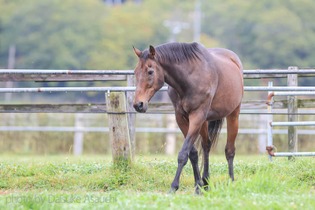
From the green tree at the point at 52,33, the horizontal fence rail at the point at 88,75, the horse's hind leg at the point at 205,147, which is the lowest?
the horse's hind leg at the point at 205,147

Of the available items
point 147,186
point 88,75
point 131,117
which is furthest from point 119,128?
point 88,75

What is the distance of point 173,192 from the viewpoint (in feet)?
30.6

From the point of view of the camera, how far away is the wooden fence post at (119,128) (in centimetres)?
1092

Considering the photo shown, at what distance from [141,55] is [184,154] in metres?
1.37

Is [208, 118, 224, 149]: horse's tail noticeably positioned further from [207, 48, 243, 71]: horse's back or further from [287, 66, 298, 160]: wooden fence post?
[287, 66, 298, 160]: wooden fence post

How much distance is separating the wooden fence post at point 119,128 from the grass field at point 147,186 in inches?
8.0

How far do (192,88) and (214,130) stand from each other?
50.9 inches

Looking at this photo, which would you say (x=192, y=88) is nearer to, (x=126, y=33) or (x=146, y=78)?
(x=146, y=78)

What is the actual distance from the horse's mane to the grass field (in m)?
1.70

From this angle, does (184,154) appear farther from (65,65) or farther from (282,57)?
(282,57)

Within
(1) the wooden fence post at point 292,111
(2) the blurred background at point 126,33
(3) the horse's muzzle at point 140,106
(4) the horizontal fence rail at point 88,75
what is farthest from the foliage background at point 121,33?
(3) the horse's muzzle at point 140,106

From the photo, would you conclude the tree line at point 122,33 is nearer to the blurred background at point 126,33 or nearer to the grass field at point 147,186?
the blurred background at point 126,33

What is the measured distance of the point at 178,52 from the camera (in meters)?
9.84

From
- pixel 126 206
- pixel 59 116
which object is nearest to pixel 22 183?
pixel 126 206
